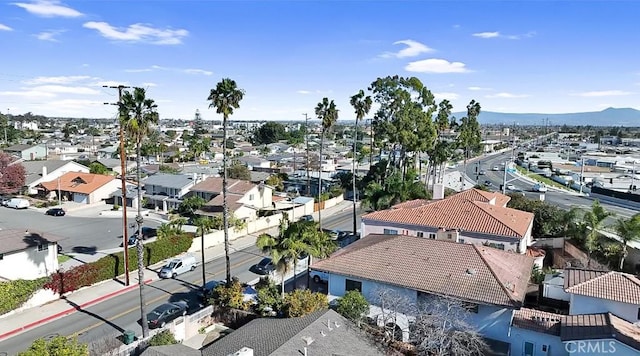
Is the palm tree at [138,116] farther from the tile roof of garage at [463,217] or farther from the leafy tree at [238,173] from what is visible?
the leafy tree at [238,173]

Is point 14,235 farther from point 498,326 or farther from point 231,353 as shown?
point 498,326

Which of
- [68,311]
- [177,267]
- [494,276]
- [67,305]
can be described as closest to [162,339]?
[68,311]

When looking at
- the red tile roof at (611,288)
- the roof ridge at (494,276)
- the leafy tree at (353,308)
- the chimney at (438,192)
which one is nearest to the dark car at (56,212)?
the chimney at (438,192)

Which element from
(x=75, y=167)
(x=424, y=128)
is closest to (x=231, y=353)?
(x=424, y=128)

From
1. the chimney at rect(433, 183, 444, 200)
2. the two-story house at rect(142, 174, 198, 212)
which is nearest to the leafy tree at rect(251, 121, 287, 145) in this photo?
the two-story house at rect(142, 174, 198, 212)

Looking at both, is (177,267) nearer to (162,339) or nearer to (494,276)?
(162,339)

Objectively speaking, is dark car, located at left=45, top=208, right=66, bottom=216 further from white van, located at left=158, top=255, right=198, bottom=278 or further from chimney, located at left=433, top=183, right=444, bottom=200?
chimney, located at left=433, top=183, right=444, bottom=200
